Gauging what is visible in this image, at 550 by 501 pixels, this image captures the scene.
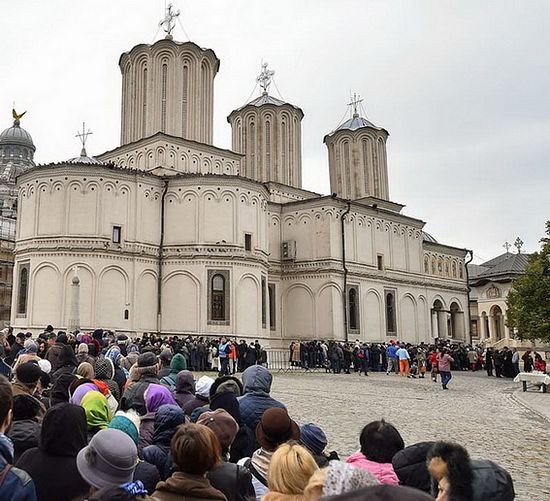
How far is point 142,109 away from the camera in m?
39.3

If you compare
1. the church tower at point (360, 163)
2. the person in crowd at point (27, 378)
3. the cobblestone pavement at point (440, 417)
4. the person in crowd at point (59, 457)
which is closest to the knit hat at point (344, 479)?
the person in crowd at point (59, 457)

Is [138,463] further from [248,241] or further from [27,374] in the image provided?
[248,241]

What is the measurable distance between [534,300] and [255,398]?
26.3 meters

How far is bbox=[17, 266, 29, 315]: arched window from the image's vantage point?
111ft

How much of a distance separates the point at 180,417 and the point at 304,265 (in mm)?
36719

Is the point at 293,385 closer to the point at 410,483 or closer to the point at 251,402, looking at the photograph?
the point at 251,402

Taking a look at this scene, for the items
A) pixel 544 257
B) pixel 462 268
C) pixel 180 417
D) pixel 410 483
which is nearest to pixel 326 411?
pixel 180 417

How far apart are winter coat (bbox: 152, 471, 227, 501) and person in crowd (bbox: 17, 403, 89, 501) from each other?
664mm

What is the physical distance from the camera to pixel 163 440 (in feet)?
17.5

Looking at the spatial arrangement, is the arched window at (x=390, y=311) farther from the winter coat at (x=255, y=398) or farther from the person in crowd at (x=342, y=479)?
the person in crowd at (x=342, y=479)

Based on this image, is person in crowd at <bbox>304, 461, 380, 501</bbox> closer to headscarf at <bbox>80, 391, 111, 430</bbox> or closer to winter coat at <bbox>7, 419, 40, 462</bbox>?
winter coat at <bbox>7, 419, 40, 462</bbox>

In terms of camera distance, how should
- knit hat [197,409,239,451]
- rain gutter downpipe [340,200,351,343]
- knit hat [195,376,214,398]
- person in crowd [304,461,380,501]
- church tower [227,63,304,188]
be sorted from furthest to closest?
church tower [227,63,304,188], rain gutter downpipe [340,200,351,343], knit hat [195,376,214,398], knit hat [197,409,239,451], person in crowd [304,461,380,501]

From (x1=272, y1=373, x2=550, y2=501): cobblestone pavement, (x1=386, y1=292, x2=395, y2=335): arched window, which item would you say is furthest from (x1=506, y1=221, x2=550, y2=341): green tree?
(x1=386, y1=292, x2=395, y2=335): arched window

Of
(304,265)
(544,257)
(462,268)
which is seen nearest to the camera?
(544,257)
